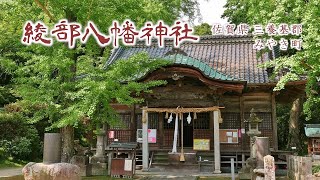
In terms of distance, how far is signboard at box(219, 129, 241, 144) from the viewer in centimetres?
1642

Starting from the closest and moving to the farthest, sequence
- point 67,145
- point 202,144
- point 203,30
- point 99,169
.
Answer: point 67,145 → point 99,169 → point 202,144 → point 203,30

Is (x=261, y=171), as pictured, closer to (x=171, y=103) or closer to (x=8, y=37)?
(x=171, y=103)

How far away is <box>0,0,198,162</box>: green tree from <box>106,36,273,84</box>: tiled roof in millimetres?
4998

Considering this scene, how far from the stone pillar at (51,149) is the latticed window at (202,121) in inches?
332

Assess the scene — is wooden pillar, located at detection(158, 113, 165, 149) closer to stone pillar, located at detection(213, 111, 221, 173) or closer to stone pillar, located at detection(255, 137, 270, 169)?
stone pillar, located at detection(213, 111, 221, 173)

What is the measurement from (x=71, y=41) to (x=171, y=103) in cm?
660

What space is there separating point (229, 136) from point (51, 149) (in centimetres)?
939

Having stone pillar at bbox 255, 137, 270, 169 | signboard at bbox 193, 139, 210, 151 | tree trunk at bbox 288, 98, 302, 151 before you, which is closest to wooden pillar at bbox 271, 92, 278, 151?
signboard at bbox 193, 139, 210, 151

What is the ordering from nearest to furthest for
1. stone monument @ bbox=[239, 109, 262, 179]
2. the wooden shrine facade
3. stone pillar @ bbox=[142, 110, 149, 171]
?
stone monument @ bbox=[239, 109, 262, 179]
stone pillar @ bbox=[142, 110, 149, 171]
the wooden shrine facade

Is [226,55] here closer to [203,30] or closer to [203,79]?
[203,79]

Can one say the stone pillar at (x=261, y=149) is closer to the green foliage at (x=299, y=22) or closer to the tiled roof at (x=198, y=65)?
the green foliage at (x=299, y=22)

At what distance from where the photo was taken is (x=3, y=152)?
18.8m

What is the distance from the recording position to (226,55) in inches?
A: 796

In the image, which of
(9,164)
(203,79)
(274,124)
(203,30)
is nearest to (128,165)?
(203,79)
